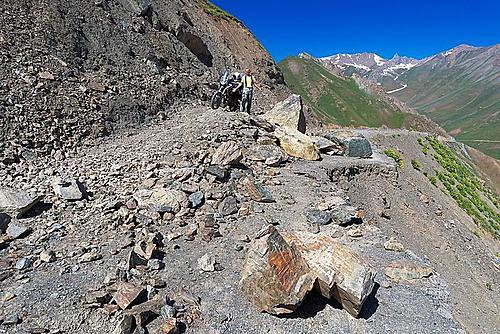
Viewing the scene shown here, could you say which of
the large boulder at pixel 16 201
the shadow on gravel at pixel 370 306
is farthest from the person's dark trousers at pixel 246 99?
the shadow on gravel at pixel 370 306

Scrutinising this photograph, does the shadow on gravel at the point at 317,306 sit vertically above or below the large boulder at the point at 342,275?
below

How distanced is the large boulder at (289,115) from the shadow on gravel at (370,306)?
12.6m

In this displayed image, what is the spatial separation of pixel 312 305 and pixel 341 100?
138687 millimetres

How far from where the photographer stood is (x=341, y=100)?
13975 centimetres

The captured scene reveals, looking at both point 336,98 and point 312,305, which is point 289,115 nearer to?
point 312,305

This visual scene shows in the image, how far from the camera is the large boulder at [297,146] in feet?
56.0

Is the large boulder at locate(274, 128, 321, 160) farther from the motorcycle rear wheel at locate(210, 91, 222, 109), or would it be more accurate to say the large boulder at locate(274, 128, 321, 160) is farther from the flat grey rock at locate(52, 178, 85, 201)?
the flat grey rock at locate(52, 178, 85, 201)

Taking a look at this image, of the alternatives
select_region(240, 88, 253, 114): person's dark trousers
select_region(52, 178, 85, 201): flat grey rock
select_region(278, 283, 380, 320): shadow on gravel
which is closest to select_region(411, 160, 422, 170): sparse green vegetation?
select_region(240, 88, 253, 114): person's dark trousers

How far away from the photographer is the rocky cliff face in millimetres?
14180

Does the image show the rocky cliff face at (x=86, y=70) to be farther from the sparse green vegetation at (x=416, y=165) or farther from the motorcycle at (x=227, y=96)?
the sparse green vegetation at (x=416, y=165)

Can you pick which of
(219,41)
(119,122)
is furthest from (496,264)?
(219,41)

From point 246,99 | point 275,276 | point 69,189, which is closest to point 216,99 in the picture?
point 246,99

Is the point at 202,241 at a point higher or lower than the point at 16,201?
higher

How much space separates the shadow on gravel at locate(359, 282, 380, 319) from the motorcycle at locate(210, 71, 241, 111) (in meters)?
14.1
